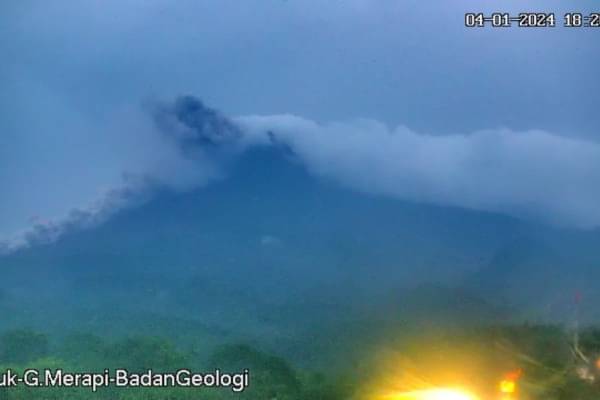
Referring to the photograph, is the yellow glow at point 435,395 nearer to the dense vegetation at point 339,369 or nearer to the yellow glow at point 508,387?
the dense vegetation at point 339,369

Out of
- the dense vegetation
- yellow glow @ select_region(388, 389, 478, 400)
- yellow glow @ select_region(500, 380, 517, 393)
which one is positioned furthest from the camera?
the dense vegetation

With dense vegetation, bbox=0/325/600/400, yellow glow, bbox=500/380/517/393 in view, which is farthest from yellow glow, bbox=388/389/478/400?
yellow glow, bbox=500/380/517/393

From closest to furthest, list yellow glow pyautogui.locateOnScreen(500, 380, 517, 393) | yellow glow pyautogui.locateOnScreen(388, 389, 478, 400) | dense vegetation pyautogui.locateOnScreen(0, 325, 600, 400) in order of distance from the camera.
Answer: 1. yellow glow pyautogui.locateOnScreen(500, 380, 517, 393)
2. yellow glow pyautogui.locateOnScreen(388, 389, 478, 400)
3. dense vegetation pyautogui.locateOnScreen(0, 325, 600, 400)

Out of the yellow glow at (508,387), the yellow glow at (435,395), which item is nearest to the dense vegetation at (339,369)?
the yellow glow at (435,395)

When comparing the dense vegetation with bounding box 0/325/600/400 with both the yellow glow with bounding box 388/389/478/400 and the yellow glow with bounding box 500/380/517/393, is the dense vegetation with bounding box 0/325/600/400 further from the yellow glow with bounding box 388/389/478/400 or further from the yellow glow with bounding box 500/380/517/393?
the yellow glow with bounding box 500/380/517/393

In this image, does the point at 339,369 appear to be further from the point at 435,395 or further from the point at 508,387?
the point at 508,387

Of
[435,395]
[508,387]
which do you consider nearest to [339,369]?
[435,395]

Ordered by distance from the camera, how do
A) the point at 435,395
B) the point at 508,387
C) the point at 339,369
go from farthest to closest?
the point at 339,369 < the point at 435,395 < the point at 508,387
